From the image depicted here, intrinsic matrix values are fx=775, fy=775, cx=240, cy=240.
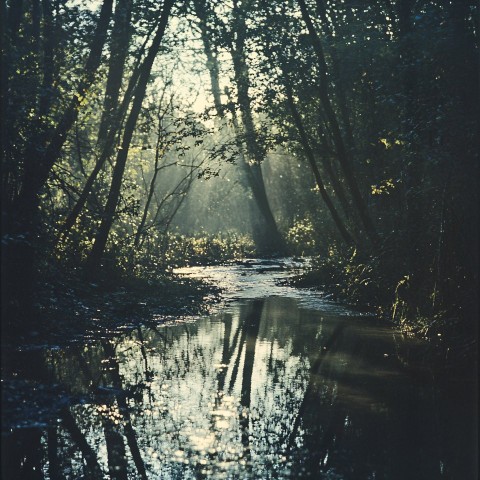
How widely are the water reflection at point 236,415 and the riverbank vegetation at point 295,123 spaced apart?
1.87 meters

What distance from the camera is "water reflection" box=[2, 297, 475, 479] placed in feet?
21.8

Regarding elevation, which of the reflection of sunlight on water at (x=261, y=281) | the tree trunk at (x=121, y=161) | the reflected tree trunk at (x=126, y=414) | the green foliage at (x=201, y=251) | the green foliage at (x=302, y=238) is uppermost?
the tree trunk at (x=121, y=161)

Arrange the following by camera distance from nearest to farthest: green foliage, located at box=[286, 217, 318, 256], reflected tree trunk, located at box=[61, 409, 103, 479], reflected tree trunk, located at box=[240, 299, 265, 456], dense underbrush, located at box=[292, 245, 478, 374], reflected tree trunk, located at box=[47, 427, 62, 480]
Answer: reflected tree trunk, located at box=[47, 427, 62, 480] < reflected tree trunk, located at box=[61, 409, 103, 479] < reflected tree trunk, located at box=[240, 299, 265, 456] < dense underbrush, located at box=[292, 245, 478, 374] < green foliage, located at box=[286, 217, 318, 256]

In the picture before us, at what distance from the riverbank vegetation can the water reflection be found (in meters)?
1.87

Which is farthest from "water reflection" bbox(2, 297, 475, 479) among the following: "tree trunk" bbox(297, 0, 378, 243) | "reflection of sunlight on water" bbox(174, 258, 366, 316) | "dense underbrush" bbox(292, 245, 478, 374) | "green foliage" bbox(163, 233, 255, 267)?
"green foliage" bbox(163, 233, 255, 267)

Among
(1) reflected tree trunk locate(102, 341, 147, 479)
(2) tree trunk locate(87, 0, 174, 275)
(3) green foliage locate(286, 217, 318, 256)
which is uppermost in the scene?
(2) tree trunk locate(87, 0, 174, 275)

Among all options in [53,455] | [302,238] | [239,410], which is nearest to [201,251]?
[302,238]

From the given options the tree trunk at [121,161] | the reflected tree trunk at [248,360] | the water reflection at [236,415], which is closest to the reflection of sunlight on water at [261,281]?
the reflected tree trunk at [248,360]

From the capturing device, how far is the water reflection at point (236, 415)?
666cm

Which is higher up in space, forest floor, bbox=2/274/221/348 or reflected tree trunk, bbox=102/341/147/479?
forest floor, bbox=2/274/221/348

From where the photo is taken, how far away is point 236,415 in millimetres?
8422

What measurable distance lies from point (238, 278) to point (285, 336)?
13542mm

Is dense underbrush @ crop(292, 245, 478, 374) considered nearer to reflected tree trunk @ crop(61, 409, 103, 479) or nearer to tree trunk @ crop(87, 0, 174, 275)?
reflected tree trunk @ crop(61, 409, 103, 479)

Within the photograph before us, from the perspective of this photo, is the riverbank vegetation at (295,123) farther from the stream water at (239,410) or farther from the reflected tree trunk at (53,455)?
the reflected tree trunk at (53,455)
